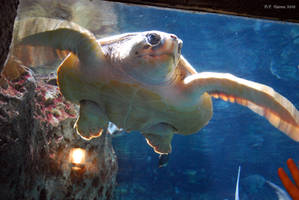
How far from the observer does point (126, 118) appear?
2.59 meters

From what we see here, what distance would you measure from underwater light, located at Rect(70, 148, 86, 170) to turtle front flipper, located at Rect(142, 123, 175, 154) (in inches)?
51.7

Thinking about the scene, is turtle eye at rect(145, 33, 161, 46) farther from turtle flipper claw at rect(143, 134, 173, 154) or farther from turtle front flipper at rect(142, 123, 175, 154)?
turtle flipper claw at rect(143, 134, 173, 154)

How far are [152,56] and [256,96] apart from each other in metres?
0.88

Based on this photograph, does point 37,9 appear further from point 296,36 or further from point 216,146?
point 216,146

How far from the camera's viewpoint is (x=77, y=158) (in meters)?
3.65

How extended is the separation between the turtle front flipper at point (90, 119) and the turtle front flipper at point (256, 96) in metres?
1.27

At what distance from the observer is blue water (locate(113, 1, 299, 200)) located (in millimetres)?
6598

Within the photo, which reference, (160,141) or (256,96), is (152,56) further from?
(160,141)

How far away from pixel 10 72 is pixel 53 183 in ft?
5.63

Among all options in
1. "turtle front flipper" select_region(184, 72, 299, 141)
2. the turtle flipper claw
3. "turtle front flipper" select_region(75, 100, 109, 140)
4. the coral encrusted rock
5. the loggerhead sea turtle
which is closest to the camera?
"turtle front flipper" select_region(184, 72, 299, 141)

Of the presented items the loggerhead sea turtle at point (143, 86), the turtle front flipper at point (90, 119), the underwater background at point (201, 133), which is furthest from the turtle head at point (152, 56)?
the turtle front flipper at point (90, 119)

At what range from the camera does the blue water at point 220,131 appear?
660 centimetres

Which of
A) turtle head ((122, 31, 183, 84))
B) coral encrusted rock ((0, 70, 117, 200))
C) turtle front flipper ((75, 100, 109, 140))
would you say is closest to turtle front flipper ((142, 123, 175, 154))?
turtle front flipper ((75, 100, 109, 140))

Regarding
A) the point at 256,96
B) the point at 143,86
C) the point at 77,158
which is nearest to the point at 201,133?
the point at 77,158
